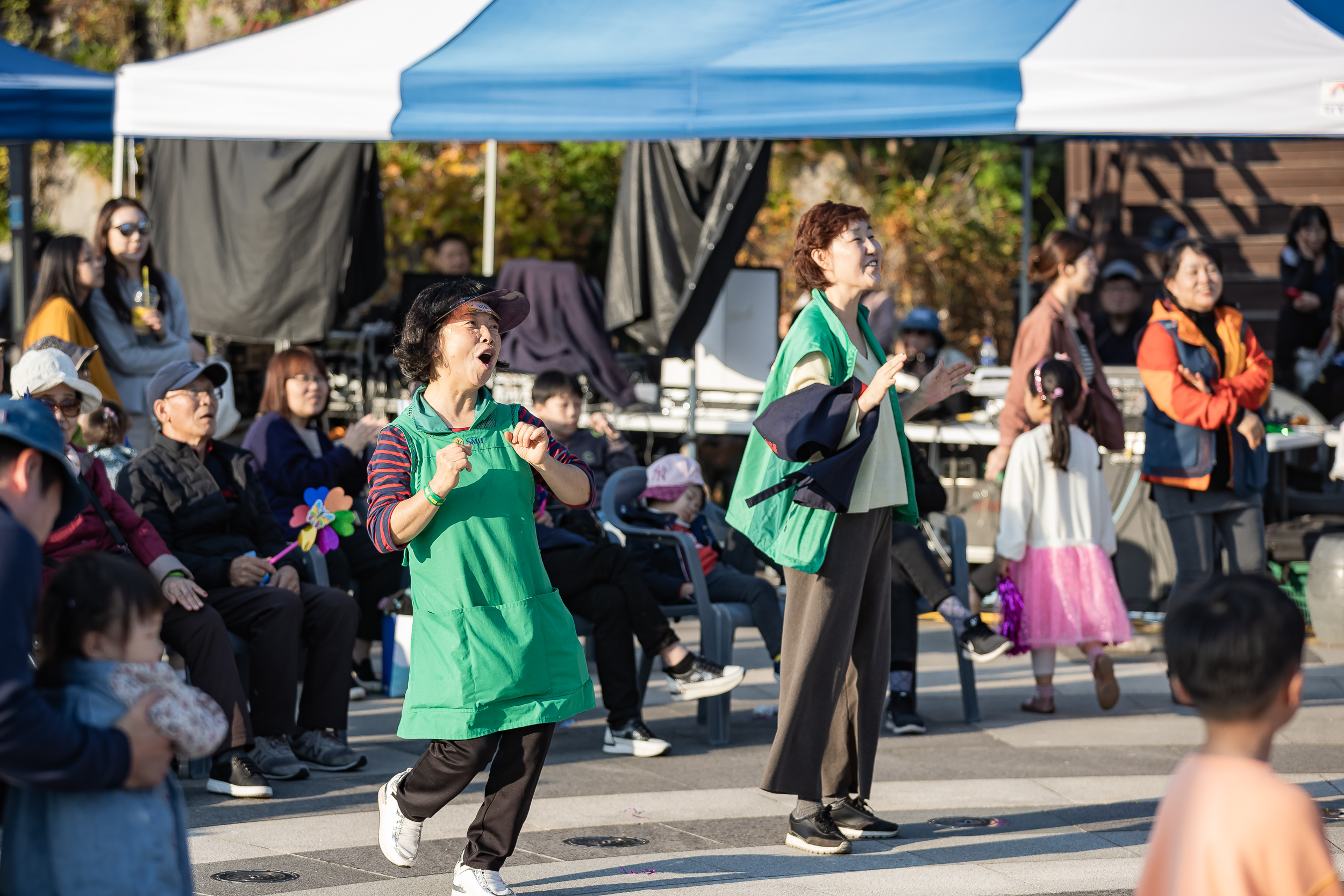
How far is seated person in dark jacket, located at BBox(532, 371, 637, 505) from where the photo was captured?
6.54 m

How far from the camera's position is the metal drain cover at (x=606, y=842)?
14.8 ft

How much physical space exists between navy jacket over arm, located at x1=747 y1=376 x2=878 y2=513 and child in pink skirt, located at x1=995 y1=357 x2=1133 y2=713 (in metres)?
2.32

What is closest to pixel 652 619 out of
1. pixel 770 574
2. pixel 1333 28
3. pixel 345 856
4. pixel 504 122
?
pixel 345 856

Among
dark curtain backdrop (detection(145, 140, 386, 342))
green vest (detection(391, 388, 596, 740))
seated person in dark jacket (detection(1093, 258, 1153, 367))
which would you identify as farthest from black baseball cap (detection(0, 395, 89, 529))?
seated person in dark jacket (detection(1093, 258, 1153, 367))

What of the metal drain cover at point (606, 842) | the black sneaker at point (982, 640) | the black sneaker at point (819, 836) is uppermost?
the black sneaker at point (982, 640)

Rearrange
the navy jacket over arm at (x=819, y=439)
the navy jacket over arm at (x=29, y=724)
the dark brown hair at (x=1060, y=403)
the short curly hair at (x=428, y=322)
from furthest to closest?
the dark brown hair at (x=1060, y=403) < the navy jacket over arm at (x=819, y=439) < the short curly hair at (x=428, y=322) < the navy jacket over arm at (x=29, y=724)

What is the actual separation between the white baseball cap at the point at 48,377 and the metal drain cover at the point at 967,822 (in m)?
3.18

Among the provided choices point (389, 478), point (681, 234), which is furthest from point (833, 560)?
point (681, 234)

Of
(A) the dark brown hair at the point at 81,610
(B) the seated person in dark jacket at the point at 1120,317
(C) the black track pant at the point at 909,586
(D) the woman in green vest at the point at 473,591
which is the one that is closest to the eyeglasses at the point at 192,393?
(D) the woman in green vest at the point at 473,591

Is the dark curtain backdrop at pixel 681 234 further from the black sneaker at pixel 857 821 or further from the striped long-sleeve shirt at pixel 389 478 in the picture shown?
the striped long-sleeve shirt at pixel 389 478

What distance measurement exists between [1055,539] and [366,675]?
3085 millimetres

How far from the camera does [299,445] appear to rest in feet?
20.7

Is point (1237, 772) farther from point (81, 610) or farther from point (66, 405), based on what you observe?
point (66, 405)

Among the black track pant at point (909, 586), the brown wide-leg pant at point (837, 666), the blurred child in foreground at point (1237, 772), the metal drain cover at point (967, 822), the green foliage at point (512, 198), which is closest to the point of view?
the blurred child in foreground at point (1237, 772)
